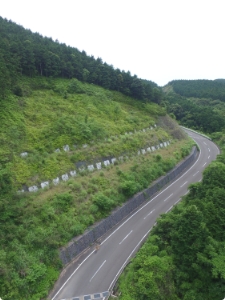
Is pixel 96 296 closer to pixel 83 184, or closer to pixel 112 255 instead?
pixel 112 255

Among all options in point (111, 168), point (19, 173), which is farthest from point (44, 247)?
point (111, 168)

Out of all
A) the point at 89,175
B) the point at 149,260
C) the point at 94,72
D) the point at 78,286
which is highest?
the point at 94,72

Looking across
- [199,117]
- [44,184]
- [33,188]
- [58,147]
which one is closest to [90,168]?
[58,147]

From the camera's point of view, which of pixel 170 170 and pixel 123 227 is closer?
pixel 123 227

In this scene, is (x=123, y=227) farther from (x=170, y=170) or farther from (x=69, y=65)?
(x=69, y=65)

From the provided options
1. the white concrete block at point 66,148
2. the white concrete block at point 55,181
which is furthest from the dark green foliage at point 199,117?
the white concrete block at point 55,181

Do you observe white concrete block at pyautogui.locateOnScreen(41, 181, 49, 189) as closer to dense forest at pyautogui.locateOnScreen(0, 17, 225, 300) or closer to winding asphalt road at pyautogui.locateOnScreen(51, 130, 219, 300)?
dense forest at pyautogui.locateOnScreen(0, 17, 225, 300)
